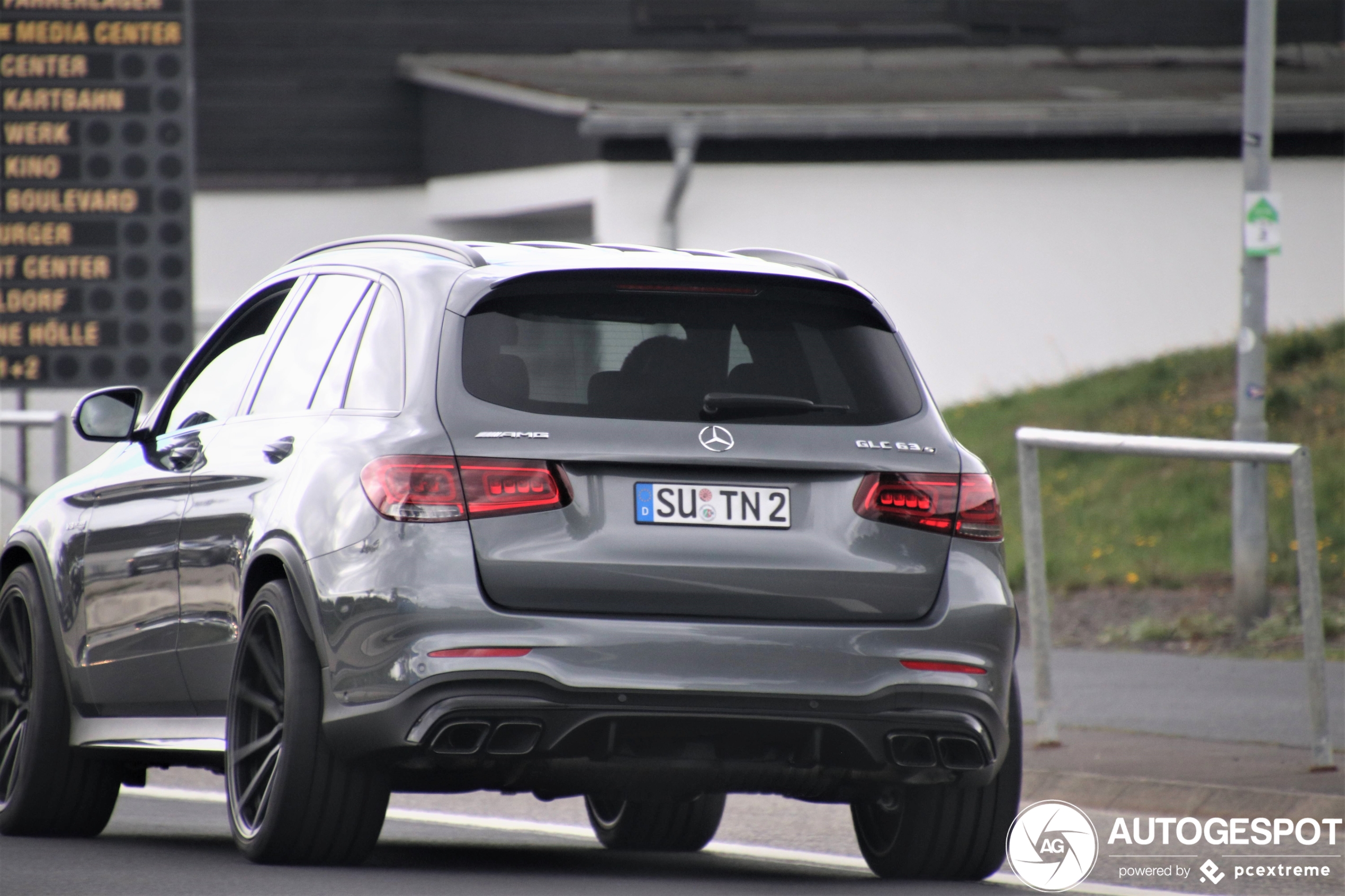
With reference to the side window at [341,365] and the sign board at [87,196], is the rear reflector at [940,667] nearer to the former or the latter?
the side window at [341,365]

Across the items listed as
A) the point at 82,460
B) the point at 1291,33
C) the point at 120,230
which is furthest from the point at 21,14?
the point at 1291,33

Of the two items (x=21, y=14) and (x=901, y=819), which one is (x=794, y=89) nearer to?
(x=21, y=14)

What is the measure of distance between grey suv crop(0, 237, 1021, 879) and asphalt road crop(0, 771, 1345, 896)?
8.2 inches

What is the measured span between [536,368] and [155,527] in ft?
5.37

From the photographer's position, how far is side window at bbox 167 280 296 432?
24.5ft

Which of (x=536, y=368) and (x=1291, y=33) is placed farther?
(x=1291, y=33)

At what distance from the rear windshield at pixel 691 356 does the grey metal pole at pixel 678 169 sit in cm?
1574

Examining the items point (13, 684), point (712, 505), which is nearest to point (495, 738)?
point (712, 505)

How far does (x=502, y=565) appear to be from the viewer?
6055 millimetres

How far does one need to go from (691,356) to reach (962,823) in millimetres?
1505

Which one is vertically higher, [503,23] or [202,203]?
[503,23]

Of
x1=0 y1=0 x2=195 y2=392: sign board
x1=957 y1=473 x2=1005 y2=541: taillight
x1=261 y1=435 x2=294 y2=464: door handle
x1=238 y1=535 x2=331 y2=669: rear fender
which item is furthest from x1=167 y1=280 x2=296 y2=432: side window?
x1=0 y1=0 x2=195 y2=392: sign board

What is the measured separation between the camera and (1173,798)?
8.71 metres

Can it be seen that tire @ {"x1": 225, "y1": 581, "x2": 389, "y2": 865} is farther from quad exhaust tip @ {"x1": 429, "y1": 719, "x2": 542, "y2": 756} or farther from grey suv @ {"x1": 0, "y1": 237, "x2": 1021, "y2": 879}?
quad exhaust tip @ {"x1": 429, "y1": 719, "x2": 542, "y2": 756}
